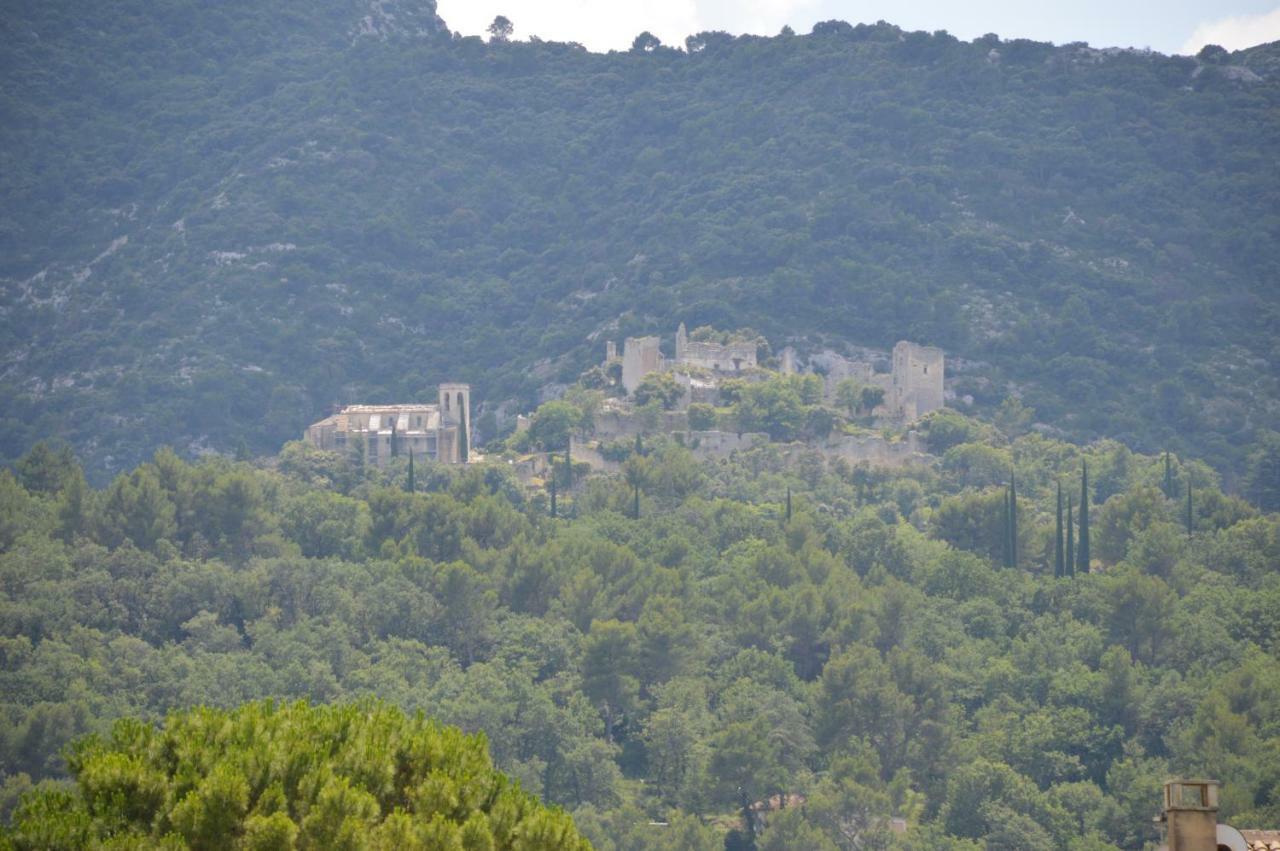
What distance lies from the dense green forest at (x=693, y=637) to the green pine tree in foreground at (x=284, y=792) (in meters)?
26.0

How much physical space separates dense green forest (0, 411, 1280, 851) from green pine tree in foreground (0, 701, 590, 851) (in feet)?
85.2

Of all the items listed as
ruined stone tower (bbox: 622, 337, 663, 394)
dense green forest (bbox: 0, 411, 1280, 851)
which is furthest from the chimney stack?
ruined stone tower (bbox: 622, 337, 663, 394)

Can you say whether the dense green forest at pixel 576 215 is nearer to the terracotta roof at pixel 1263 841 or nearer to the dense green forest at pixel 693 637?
the dense green forest at pixel 693 637

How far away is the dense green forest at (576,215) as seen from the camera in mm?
121812

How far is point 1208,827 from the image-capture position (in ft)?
74.9

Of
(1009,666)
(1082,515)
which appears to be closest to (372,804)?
(1009,666)

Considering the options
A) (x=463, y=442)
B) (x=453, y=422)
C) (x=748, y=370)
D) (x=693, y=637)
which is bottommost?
(x=693, y=637)

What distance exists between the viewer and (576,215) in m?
146

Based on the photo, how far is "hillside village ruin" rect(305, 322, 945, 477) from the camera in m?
97.1

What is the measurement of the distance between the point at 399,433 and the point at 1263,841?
7750 cm

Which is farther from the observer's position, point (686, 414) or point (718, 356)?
point (718, 356)

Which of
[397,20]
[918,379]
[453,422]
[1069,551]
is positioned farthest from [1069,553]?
[397,20]

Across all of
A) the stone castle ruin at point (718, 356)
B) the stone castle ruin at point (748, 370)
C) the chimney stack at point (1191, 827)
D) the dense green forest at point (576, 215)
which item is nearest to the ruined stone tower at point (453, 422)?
the stone castle ruin at point (748, 370)

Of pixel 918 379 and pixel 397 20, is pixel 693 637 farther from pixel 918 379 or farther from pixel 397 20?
pixel 397 20
